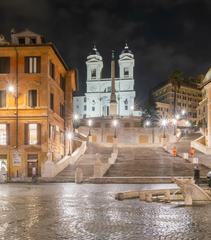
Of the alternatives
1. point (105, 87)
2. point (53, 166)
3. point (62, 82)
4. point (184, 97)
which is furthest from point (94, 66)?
point (53, 166)


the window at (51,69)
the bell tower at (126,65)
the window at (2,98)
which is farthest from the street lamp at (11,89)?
the bell tower at (126,65)

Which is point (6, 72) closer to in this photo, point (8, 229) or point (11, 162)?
point (11, 162)

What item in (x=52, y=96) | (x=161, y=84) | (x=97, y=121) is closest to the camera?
(x=52, y=96)

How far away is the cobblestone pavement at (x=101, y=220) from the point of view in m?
11.9

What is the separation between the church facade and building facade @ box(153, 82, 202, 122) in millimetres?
13143

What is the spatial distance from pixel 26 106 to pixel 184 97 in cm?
11962

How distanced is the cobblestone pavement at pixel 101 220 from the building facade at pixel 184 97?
450 feet

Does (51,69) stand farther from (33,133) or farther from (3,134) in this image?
(3,134)

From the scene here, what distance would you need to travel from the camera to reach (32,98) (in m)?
47.2

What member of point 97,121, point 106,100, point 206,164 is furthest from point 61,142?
point 106,100

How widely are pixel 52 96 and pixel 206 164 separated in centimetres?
1608

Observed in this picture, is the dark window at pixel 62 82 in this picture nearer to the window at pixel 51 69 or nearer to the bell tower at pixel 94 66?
the window at pixel 51 69

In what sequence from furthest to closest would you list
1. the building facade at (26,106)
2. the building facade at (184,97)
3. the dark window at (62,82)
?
the building facade at (184,97) < the dark window at (62,82) < the building facade at (26,106)

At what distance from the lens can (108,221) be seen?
14430mm
